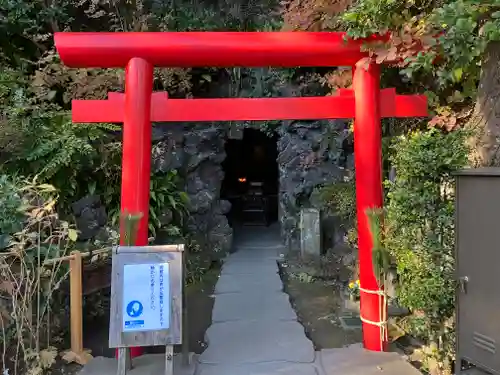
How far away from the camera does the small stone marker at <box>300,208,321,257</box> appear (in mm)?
8609

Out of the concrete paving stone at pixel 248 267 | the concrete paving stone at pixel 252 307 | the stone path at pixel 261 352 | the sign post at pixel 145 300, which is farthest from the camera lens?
the concrete paving stone at pixel 248 267

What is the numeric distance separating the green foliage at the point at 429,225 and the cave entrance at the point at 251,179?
36.0ft

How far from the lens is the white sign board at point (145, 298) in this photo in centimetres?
356

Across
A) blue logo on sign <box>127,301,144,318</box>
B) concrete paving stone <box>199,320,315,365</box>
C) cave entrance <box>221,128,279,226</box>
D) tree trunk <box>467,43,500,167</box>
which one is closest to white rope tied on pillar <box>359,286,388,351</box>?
concrete paving stone <box>199,320,315,365</box>

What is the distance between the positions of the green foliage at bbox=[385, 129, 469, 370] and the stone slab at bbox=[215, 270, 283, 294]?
3472 millimetres

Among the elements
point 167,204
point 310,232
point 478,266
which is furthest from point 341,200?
point 478,266

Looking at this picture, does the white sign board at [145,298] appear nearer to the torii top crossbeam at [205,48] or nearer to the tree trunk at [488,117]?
the torii top crossbeam at [205,48]

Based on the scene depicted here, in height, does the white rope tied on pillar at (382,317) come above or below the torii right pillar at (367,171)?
below

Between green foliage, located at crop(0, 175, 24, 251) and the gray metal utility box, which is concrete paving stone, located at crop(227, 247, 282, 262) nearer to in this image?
green foliage, located at crop(0, 175, 24, 251)

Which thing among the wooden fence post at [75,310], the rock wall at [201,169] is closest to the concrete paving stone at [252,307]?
the wooden fence post at [75,310]

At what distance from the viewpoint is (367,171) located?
4477 mm

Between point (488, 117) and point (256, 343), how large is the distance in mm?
3276

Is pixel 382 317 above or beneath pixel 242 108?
beneath

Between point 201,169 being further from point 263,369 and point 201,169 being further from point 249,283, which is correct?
point 263,369
